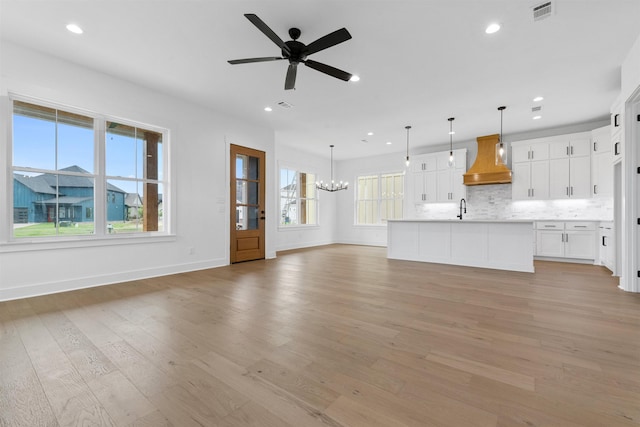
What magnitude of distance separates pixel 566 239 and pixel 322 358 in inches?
256

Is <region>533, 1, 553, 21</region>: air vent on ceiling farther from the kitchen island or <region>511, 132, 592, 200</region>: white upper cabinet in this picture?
<region>511, 132, 592, 200</region>: white upper cabinet

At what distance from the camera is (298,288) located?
3.77 m

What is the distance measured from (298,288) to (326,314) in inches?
41.4

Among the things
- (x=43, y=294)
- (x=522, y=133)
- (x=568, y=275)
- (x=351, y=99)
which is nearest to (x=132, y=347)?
(x=43, y=294)

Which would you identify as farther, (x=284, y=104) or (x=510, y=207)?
(x=510, y=207)

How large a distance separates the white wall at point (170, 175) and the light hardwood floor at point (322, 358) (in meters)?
0.43

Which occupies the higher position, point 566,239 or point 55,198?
point 55,198

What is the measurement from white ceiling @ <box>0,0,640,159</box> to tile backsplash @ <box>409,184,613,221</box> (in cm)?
200

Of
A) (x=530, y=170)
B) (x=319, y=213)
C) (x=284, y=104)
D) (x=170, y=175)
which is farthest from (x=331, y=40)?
(x=319, y=213)

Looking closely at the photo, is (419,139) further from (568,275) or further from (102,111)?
(102,111)

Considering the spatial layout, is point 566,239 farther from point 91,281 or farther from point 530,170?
point 91,281

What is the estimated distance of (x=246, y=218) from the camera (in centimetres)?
602

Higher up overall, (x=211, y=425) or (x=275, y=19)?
(x=275, y=19)

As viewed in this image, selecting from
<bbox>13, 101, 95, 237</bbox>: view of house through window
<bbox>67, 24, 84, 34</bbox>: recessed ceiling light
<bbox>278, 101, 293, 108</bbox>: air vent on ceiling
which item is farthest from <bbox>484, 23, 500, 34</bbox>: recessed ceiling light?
<bbox>13, 101, 95, 237</bbox>: view of house through window
